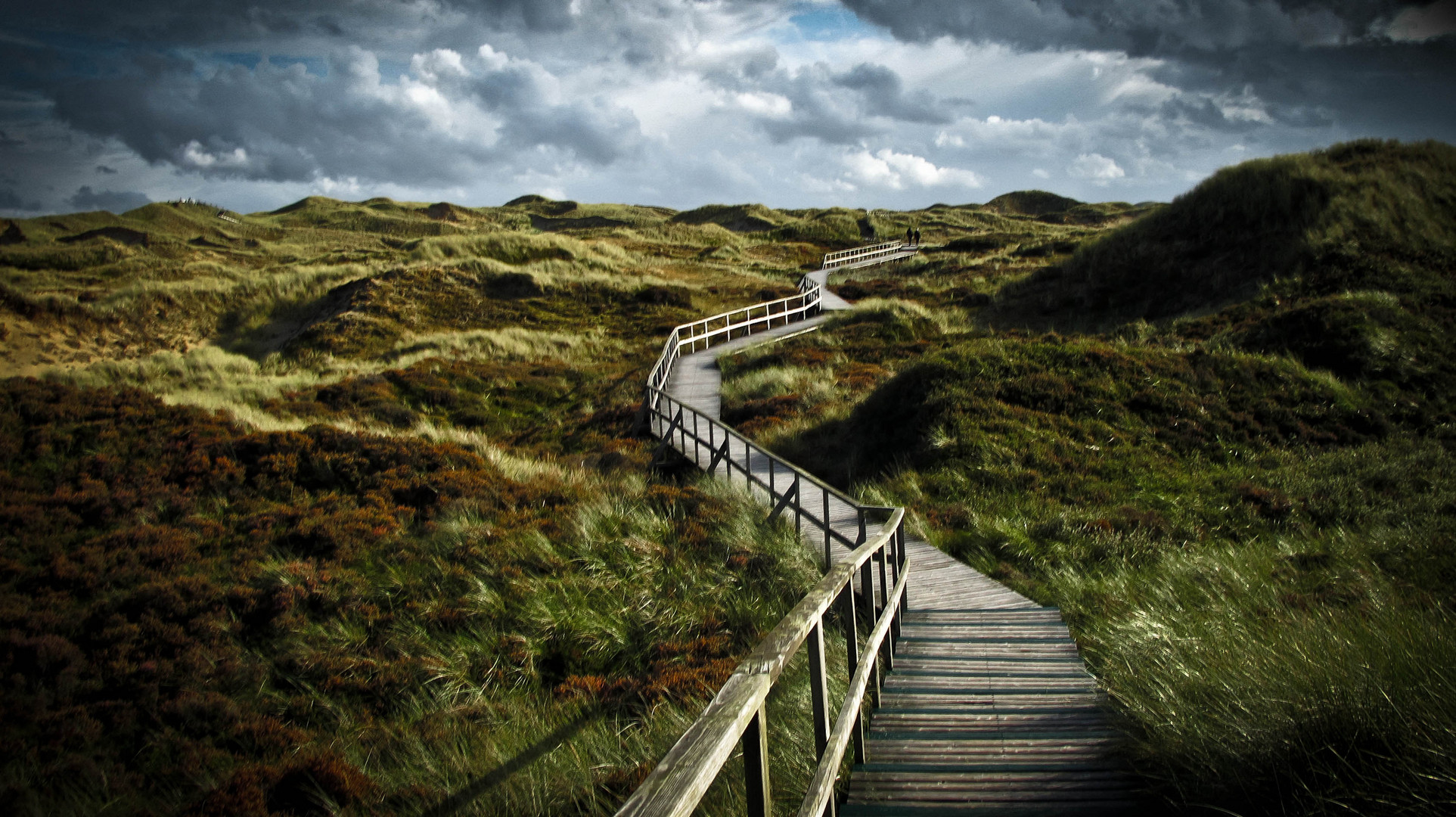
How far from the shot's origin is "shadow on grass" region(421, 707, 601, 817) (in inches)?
186

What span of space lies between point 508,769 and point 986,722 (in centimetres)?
319

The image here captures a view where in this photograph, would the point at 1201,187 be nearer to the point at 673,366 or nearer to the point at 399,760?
the point at 673,366

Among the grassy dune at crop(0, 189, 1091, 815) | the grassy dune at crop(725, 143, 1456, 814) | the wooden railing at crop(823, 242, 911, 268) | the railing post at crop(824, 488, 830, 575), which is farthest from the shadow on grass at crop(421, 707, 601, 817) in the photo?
the wooden railing at crop(823, 242, 911, 268)

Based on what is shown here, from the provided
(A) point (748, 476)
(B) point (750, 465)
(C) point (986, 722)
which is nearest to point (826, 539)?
(A) point (748, 476)

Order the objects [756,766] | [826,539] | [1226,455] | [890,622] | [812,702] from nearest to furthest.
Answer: [756,766] < [812,702] < [890,622] < [826,539] < [1226,455]

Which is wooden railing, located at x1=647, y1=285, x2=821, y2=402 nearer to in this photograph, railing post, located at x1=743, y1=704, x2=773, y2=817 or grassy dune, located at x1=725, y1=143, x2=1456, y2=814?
grassy dune, located at x1=725, y1=143, x2=1456, y2=814

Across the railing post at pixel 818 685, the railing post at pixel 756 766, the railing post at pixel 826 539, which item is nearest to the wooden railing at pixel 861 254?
the railing post at pixel 826 539

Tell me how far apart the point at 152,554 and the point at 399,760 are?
5582mm

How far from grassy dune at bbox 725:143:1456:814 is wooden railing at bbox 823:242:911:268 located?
80.1 ft

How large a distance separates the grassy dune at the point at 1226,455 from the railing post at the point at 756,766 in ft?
6.11

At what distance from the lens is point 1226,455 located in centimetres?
1227

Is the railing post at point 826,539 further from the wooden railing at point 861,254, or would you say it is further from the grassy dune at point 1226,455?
the wooden railing at point 861,254

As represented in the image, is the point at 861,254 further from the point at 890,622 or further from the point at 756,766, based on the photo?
the point at 756,766

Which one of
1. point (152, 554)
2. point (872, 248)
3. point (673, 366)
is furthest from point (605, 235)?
point (152, 554)
